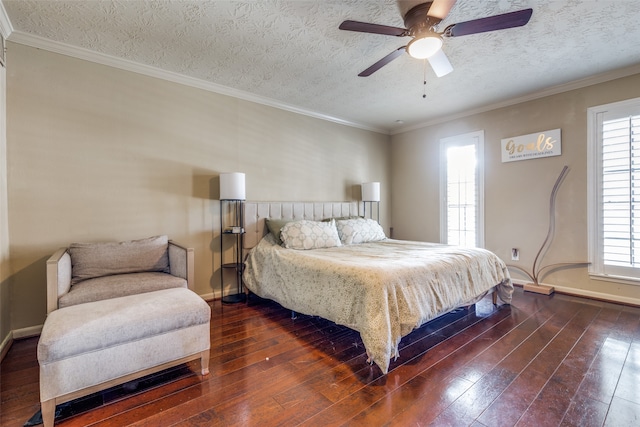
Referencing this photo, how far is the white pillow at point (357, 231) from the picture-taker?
3852 millimetres

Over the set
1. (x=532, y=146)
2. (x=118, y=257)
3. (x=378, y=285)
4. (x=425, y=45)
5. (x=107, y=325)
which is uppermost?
(x=425, y=45)

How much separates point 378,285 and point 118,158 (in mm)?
2863

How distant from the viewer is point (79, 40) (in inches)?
100

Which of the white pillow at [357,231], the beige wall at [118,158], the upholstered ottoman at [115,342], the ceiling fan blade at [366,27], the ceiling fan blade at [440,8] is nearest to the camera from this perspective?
the upholstered ottoman at [115,342]

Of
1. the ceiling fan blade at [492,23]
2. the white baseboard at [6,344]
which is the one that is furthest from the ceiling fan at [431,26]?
the white baseboard at [6,344]

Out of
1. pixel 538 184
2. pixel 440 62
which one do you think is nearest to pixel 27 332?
pixel 440 62

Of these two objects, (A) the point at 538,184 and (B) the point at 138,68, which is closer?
(B) the point at 138,68

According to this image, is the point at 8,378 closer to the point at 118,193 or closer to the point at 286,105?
the point at 118,193

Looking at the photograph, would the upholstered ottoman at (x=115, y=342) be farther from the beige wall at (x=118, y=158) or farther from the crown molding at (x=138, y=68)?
the crown molding at (x=138, y=68)

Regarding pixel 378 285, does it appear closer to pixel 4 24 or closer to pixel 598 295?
pixel 598 295

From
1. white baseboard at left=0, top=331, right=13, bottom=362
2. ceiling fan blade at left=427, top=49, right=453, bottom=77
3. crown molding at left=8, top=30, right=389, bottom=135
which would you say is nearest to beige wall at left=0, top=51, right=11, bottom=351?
white baseboard at left=0, top=331, right=13, bottom=362

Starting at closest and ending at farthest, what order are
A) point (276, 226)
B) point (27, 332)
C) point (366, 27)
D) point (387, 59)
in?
point (366, 27) < point (387, 59) < point (27, 332) < point (276, 226)

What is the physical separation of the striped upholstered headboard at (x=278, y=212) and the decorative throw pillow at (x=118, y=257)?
1.02 meters

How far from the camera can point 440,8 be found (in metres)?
1.81
